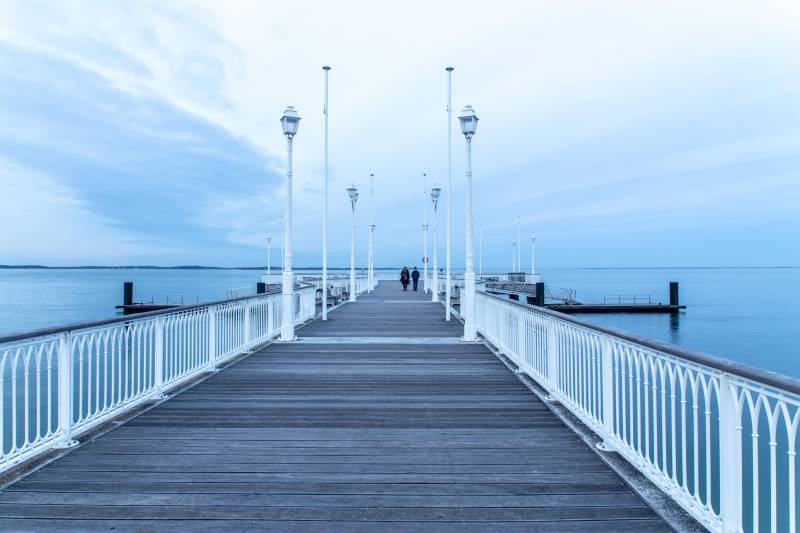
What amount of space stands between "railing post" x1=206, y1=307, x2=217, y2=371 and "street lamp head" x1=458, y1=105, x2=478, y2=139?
5.61 metres

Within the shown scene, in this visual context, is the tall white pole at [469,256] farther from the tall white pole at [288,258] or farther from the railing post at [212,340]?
the railing post at [212,340]

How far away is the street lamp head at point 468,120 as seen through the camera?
32.0 feet

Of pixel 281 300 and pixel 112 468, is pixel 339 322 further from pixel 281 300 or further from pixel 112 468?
pixel 112 468

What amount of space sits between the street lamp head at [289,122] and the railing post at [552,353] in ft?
21.0

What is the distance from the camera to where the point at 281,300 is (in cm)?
1084

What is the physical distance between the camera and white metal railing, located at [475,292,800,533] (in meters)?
2.52

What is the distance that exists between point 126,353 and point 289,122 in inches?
218

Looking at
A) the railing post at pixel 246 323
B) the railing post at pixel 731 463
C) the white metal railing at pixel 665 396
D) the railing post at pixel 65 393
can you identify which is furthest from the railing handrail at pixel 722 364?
the railing post at pixel 246 323

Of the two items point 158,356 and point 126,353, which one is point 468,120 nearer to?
point 158,356

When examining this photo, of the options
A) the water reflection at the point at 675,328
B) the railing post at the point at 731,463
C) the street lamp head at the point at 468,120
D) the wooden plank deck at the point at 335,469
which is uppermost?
the street lamp head at the point at 468,120

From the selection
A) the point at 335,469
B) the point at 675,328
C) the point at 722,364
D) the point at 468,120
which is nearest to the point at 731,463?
the point at 722,364

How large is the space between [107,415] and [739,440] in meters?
4.99

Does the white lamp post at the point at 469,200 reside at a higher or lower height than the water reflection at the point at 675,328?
higher

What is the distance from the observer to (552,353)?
223 inches
